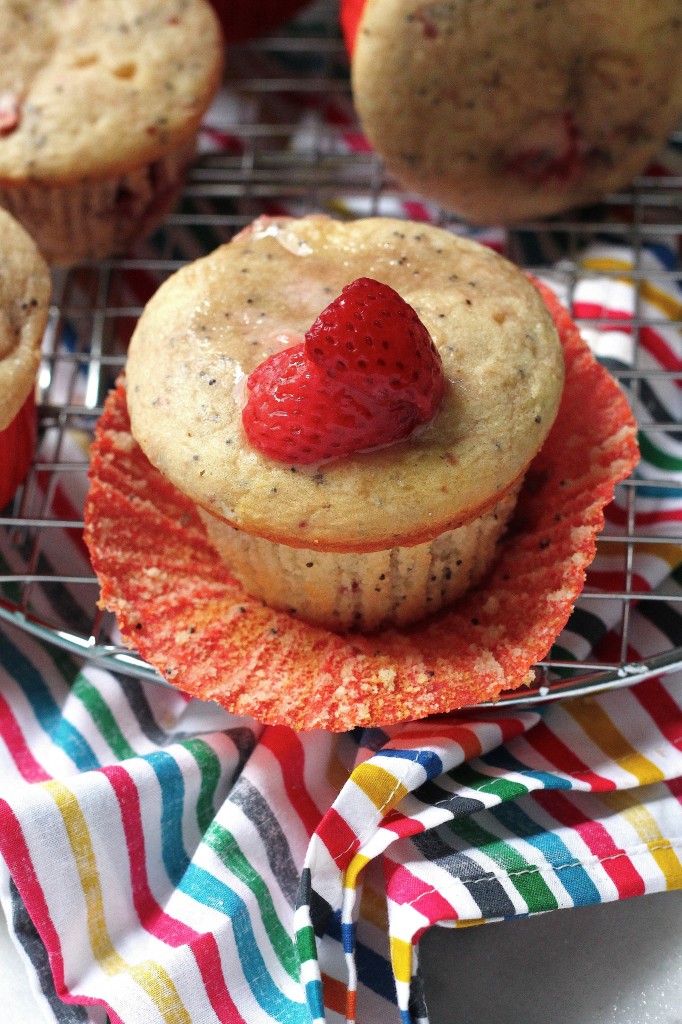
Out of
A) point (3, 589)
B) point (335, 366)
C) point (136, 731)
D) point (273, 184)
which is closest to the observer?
point (335, 366)

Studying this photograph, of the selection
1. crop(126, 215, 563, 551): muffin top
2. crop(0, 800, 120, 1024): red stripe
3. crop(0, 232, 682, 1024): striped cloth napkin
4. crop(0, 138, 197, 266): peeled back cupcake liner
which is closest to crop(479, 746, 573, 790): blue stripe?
crop(0, 232, 682, 1024): striped cloth napkin

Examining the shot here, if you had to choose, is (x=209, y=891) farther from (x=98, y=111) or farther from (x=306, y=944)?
(x=98, y=111)

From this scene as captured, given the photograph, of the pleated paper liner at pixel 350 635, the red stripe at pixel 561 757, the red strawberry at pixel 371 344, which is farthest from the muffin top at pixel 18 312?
the red stripe at pixel 561 757

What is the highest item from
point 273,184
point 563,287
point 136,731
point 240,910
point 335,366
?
point 273,184

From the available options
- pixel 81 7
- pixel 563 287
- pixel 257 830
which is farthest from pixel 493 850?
pixel 81 7

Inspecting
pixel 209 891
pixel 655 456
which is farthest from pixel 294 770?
pixel 655 456

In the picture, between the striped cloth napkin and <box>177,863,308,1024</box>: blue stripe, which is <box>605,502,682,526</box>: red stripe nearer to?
the striped cloth napkin

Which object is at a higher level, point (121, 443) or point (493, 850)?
point (121, 443)

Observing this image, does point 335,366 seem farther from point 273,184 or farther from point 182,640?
point 273,184
